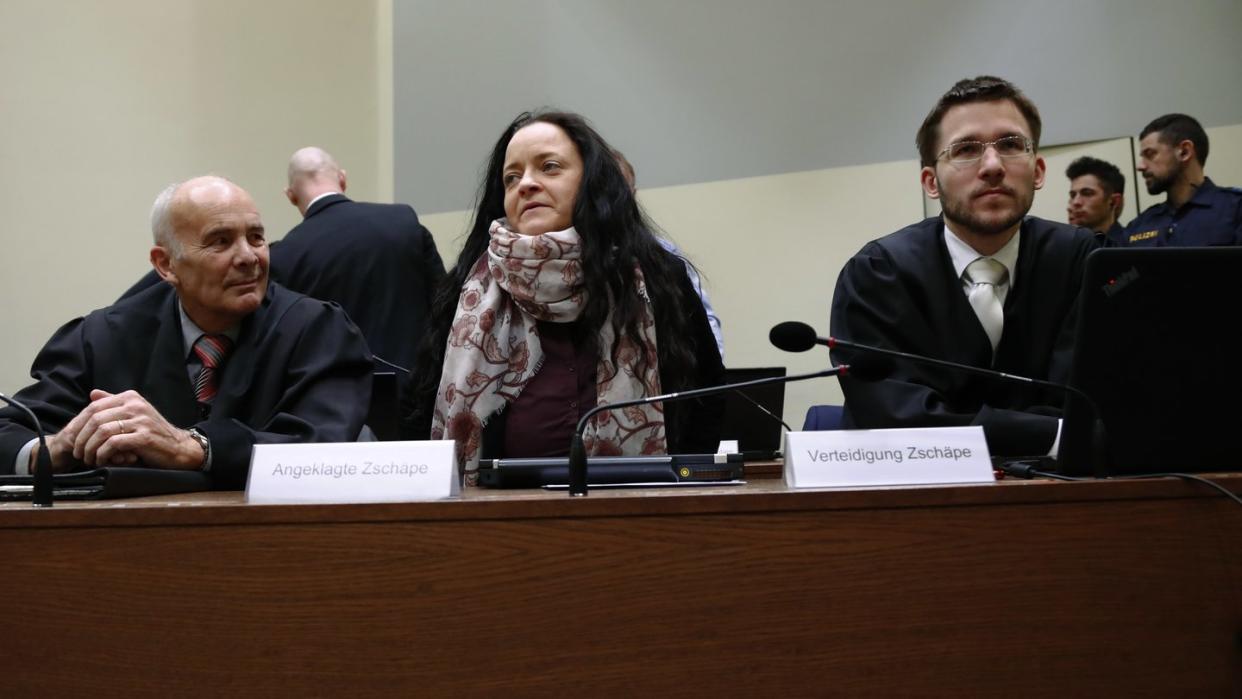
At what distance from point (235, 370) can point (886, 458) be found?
1409 millimetres

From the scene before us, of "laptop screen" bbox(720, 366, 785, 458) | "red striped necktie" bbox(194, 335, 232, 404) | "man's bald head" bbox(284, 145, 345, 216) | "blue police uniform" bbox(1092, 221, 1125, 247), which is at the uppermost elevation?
"man's bald head" bbox(284, 145, 345, 216)

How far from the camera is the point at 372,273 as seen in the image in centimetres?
345

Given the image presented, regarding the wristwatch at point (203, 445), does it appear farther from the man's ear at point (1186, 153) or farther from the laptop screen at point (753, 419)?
the man's ear at point (1186, 153)

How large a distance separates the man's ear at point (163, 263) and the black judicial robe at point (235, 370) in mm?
50

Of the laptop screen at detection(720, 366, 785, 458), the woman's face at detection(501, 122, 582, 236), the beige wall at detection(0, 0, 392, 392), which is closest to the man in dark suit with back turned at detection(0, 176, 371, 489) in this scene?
the woman's face at detection(501, 122, 582, 236)

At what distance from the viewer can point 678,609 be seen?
3.76ft

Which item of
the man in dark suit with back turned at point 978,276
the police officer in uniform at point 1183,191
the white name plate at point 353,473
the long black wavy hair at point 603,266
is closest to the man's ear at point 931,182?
the man in dark suit with back turned at point 978,276

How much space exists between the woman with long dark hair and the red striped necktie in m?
0.40

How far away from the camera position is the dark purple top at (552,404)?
217cm

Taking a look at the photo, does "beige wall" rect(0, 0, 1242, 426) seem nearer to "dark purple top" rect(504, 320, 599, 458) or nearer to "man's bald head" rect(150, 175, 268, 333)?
"man's bald head" rect(150, 175, 268, 333)

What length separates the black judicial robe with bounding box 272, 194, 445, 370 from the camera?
3.44 meters

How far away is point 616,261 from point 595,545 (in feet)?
3.81

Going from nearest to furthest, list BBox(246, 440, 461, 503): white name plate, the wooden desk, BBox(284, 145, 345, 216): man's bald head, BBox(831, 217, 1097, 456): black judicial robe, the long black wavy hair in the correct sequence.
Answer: the wooden desk < BBox(246, 440, 461, 503): white name plate < BBox(831, 217, 1097, 456): black judicial robe < the long black wavy hair < BBox(284, 145, 345, 216): man's bald head

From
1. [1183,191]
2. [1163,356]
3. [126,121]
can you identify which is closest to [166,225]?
[1163,356]
